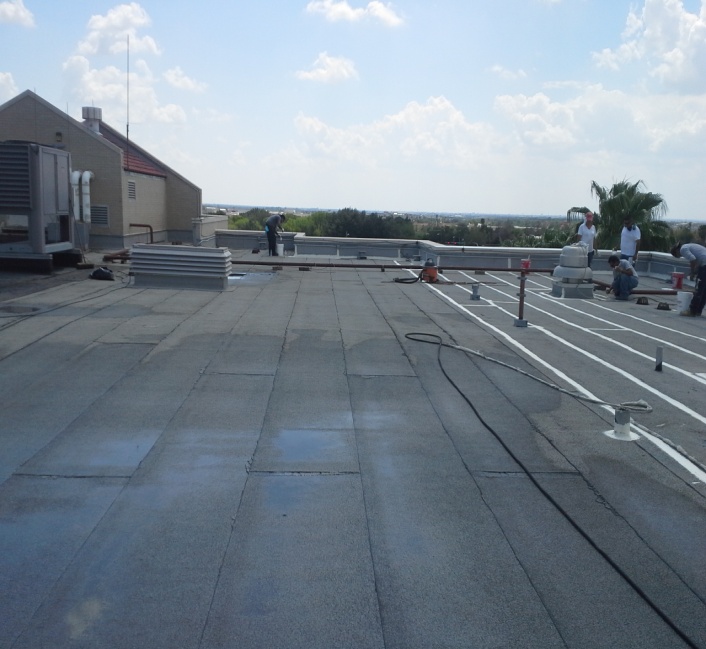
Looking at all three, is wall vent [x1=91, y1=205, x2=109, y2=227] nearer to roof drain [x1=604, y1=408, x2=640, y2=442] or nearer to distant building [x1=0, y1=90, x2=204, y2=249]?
distant building [x1=0, y1=90, x2=204, y2=249]

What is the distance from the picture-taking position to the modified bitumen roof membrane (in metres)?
4.08

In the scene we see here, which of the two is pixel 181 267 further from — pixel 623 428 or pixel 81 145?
pixel 81 145

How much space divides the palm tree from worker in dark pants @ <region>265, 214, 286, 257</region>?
12.8m

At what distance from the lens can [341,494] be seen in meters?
5.72

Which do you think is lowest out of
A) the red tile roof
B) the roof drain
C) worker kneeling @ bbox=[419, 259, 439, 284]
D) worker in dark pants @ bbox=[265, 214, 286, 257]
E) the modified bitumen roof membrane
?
the modified bitumen roof membrane

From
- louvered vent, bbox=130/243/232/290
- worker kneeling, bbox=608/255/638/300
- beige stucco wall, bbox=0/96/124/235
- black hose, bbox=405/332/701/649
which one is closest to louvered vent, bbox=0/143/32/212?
louvered vent, bbox=130/243/232/290

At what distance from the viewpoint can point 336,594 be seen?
4.30 m

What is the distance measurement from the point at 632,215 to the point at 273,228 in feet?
45.3

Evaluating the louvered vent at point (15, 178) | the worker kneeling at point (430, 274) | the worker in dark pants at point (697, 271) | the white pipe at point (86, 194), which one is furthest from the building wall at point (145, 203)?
the worker in dark pants at point (697, 271)

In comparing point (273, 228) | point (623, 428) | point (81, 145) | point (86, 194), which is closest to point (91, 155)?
point (81, 145)

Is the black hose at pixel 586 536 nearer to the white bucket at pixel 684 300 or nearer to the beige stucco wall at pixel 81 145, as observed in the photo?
the white bucket at pixel 684 300

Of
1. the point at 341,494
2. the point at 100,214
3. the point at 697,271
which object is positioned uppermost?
the point at 100,214

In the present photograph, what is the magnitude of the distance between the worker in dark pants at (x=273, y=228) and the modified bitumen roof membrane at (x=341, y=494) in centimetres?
1590

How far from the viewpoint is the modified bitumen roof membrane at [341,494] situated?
408cm
